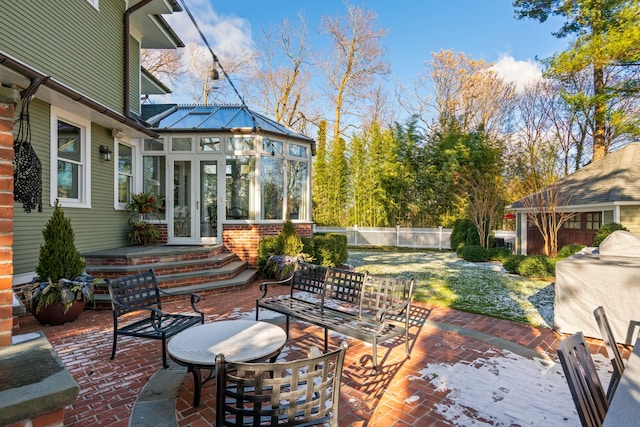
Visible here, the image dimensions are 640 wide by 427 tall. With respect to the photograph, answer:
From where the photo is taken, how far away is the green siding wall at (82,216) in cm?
529

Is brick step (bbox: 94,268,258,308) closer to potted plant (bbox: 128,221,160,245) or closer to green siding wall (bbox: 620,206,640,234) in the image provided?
potted plant (bbox: 128,221,160,245)

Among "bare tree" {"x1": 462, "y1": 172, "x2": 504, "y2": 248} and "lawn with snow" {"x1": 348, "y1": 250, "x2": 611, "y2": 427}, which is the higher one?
"bare tree" {"x1": 462, "y1": 172, "x2": 504, "y2": 248}

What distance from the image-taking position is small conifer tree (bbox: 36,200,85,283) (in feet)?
15.3

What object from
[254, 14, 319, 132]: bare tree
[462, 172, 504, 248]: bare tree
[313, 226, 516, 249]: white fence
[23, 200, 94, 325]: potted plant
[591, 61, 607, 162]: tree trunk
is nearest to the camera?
[23, 200, 94, 325]: potted plant

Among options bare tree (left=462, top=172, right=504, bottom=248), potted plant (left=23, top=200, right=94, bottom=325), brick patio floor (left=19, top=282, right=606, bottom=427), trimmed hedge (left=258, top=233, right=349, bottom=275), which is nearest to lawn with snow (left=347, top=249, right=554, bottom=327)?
brick patio floor (left=19, top=282, right=606, bottom=427)

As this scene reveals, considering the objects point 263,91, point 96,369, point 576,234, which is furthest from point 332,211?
point 96,369

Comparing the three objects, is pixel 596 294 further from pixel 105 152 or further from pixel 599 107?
pixel 599 107

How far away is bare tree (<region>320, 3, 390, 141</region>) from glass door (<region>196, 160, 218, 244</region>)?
1154cm

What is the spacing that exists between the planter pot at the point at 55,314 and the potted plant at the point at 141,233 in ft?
11.7

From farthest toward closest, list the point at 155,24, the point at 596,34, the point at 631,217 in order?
the point at 596,34, the point at 631,217, the point at 155,24

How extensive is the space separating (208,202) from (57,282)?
430 centimetres

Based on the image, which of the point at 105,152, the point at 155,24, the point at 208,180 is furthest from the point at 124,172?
the point at 155,24

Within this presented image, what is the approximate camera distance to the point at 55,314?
4609 mm

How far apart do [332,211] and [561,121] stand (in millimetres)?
14495
